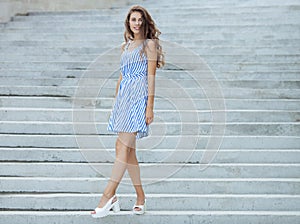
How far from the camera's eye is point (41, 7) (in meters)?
9.43

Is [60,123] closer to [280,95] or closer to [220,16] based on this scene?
[280,95]

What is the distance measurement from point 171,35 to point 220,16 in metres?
1.15

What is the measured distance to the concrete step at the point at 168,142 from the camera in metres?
4.64

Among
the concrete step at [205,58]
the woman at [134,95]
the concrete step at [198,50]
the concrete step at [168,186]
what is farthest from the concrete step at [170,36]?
the woman at [134,95]

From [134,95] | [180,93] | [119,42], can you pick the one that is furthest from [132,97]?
[119,42]

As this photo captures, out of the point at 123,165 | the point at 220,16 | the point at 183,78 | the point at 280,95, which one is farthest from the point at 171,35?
the point at 123,165

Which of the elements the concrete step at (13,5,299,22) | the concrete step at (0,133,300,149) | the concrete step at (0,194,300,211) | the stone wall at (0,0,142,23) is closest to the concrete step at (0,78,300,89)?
the concrete step at (0,133,300,149)

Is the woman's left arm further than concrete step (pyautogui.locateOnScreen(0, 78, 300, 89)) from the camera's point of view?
No

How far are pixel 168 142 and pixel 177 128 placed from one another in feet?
Answer: 0.68

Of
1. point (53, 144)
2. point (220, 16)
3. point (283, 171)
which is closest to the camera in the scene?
point (283, 171)

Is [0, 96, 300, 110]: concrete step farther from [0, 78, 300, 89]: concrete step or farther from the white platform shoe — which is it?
the white platform shoe

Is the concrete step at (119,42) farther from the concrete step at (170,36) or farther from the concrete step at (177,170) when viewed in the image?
the concrete step at (177,170)

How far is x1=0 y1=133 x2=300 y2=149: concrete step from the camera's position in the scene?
464 centimetres

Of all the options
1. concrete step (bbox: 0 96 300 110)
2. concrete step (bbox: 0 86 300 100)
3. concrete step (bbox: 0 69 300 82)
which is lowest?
concrete step (bbox: 0 96 300 110)
